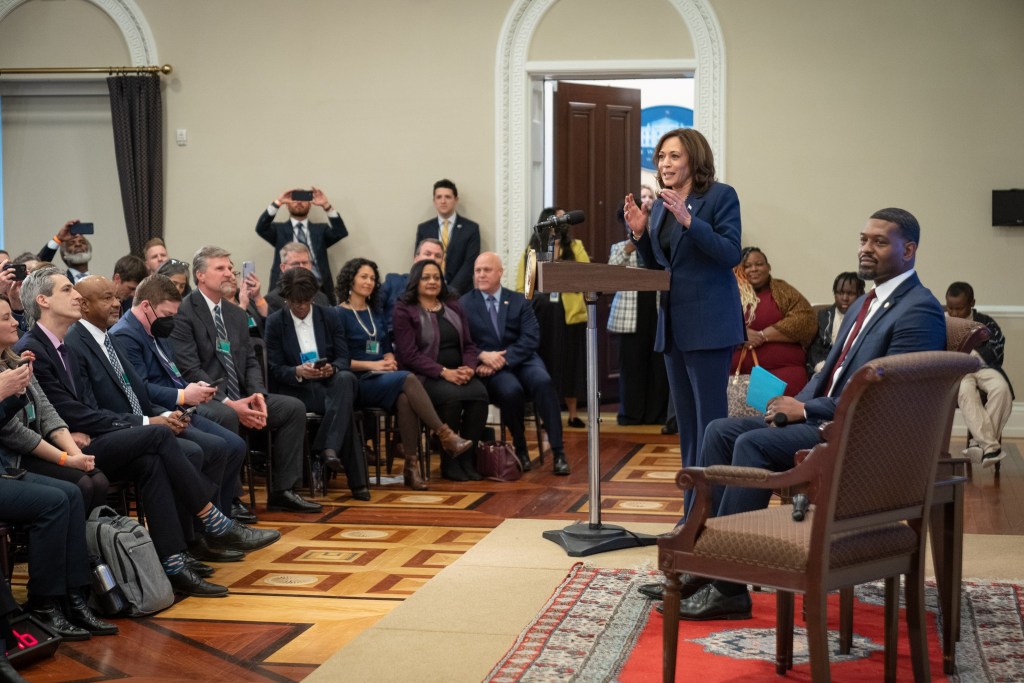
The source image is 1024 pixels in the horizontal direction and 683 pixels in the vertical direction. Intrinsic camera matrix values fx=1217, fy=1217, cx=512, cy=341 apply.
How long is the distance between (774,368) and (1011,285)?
87.7 inches

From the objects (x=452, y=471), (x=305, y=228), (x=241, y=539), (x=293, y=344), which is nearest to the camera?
(x=241, y=539)

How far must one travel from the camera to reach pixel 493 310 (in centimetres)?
687

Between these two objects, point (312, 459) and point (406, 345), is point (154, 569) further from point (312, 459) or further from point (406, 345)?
point (406, 345)

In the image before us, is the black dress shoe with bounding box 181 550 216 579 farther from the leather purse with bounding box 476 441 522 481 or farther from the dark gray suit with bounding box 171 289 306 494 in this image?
the leather purse with bounding box 476 441 522 481

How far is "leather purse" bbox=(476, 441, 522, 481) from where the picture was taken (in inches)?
251

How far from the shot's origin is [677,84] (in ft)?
39.7

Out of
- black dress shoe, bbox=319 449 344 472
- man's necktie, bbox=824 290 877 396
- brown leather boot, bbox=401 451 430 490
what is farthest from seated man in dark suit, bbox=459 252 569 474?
man's necktie, bbox=824 290 877 396

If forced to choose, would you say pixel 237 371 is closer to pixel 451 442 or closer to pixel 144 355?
pixel 144 355

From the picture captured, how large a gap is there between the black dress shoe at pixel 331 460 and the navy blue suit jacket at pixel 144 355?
3.45 ft

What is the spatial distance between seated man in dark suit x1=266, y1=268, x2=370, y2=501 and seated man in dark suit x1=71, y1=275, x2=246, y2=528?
1.18 m

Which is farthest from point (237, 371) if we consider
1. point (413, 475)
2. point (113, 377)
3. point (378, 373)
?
point (113, 377)

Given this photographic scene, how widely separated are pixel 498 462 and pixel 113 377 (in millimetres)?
2459

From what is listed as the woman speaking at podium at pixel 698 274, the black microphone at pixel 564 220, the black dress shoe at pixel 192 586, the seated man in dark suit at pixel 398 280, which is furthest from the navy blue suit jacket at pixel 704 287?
the seated man in dark suit at pixel 398 280

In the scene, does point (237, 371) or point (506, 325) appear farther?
point (506, 325)
